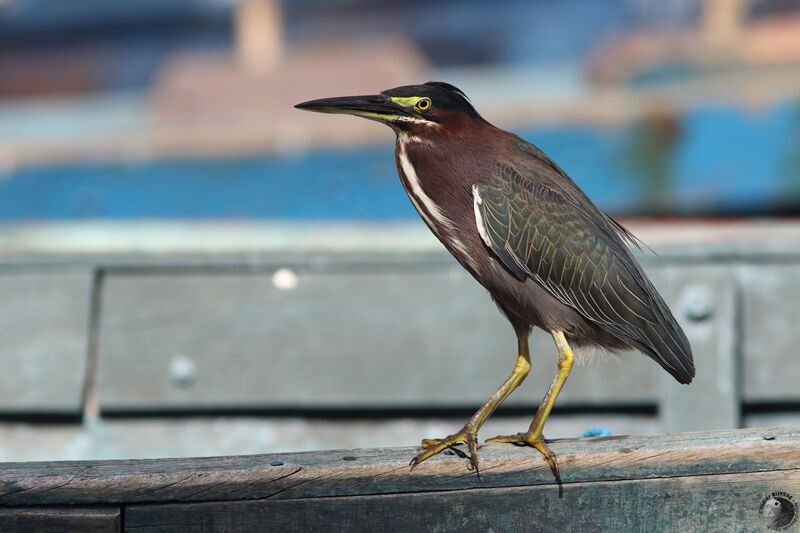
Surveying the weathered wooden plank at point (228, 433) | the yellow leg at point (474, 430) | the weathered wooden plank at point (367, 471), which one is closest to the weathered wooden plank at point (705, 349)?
the weathered wooden plank at point (228, 433)

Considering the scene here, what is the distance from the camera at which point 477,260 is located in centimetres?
254

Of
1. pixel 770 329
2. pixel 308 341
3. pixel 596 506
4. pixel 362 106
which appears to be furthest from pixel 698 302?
pixel 362 106

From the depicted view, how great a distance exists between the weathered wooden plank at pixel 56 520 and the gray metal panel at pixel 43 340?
236 centimetres

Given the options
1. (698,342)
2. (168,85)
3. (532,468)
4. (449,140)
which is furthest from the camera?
(168,85)

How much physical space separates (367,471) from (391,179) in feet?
16.1

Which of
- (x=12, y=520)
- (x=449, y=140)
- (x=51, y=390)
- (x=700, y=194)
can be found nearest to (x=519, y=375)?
(x=449, y=140)

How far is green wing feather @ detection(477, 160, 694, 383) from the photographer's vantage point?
2.55 metres

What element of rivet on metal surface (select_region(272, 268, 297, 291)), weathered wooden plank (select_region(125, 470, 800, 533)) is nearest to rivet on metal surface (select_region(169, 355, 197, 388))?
rivet on metal surface (select_region(272, 268, 297, 291))

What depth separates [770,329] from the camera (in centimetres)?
421

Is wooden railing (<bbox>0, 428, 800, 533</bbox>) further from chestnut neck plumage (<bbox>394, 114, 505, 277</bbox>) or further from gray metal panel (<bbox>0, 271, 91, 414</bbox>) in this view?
gray metal panel (<bbox>0, 271, 91, 414</bbox>)

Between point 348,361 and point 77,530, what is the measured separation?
2.36 meters

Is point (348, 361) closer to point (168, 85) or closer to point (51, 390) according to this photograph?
point (51, 390)

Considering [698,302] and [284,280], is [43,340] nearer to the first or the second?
[284,280]

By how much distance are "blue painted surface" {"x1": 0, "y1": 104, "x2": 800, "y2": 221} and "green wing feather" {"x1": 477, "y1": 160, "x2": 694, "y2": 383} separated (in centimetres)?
408
